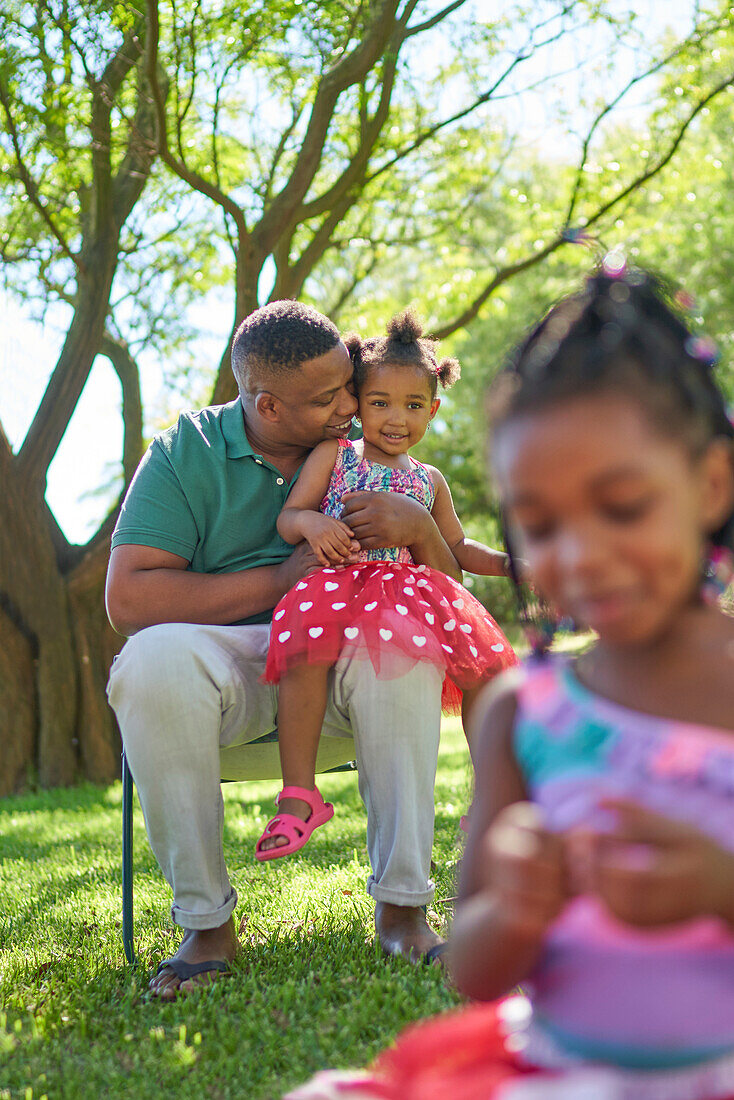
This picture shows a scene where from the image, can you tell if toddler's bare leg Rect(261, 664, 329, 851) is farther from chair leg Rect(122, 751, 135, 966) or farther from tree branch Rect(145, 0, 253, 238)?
tree branch Rect(145, 0, 253, 238)

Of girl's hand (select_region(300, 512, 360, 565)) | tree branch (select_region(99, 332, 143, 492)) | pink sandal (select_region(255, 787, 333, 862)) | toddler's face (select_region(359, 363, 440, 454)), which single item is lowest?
pink sandal (select_region(255, 787, 333, 862))

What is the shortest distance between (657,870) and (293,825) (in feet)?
5.60

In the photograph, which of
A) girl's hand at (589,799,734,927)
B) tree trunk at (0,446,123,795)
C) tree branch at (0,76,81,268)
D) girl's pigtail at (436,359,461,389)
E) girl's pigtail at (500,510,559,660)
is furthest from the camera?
tree trunk at (0,446,123,795)

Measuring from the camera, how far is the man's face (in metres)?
3.02

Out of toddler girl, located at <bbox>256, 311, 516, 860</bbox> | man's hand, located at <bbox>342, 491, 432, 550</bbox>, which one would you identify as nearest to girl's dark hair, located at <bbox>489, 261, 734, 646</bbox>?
toddler girl, located at <bbox>256, 311, 516, 860</bbox>

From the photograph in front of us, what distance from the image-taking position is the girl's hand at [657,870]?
0.93 meters

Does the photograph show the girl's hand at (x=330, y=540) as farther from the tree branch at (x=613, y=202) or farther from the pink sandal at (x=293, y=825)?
the tree branch at (x=613, y=202)

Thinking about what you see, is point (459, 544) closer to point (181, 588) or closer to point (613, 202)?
point (181, 588)

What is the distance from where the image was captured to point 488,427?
1.27 meters

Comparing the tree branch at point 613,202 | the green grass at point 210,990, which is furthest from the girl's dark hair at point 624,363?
the tree branch at point 613,202

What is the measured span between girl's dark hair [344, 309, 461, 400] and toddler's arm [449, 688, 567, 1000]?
6.54ft

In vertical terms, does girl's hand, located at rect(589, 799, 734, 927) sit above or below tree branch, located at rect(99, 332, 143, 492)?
below

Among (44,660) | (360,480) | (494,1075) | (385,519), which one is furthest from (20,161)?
(494,1075)

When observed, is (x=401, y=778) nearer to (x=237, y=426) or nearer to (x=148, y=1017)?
(x=148, y=1017)
